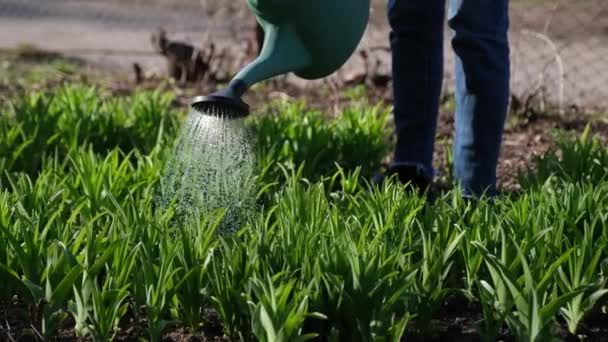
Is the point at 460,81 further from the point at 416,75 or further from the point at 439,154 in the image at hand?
the point at 439,154

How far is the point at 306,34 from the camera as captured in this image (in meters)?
2.60

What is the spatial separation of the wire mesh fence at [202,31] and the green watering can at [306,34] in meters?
2.65

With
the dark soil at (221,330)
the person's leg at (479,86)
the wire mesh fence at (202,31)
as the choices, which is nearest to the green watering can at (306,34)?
the person's leg at (479,86)

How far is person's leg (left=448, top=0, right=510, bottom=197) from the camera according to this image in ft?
9.73

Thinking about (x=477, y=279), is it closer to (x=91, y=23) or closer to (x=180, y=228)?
(x=180, y=228)

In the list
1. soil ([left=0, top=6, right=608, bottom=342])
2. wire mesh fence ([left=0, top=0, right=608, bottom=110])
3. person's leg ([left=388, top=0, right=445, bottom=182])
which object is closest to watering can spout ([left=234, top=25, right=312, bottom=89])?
soil ([left=0, top=6, right=608, bottom=342])

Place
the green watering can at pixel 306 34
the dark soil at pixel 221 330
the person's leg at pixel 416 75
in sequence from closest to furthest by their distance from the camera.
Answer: the dark soil at pixel 221 330, the green watering can at pixel 306 34, the person's leg at pixel 416 75

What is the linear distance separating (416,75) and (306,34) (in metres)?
0.79

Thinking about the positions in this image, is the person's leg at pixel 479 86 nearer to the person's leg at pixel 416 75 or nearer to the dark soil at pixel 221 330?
the person's leg at pixel 416 75

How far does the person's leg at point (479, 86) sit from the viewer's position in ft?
9.73

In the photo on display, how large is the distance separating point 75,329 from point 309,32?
2.69ft

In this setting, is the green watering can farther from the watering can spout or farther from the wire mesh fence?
the wire mesh fence

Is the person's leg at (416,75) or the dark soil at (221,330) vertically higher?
the person's leg at (416,75)

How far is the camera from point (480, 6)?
9.62 feet
